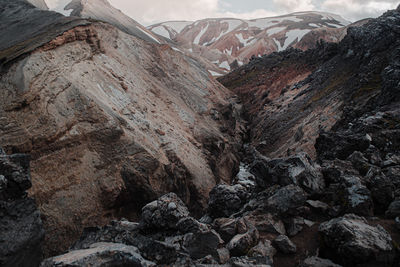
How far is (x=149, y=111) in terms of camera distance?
18.8 metres

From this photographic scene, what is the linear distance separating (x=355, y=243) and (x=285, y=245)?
2090 millimetres

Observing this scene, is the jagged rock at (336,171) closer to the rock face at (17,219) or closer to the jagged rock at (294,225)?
the jagged rock at (294,225)

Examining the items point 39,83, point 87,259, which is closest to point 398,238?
point 87,259

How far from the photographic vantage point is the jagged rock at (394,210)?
8991 millimetres

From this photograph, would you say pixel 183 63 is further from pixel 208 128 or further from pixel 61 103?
pixel 61 103

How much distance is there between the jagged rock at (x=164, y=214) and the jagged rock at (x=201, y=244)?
2.64 ft

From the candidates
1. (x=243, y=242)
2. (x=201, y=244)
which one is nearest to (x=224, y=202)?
(x=243, y=242)

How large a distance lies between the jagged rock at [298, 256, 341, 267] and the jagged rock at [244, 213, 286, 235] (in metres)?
1.52

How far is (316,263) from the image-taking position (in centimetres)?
789

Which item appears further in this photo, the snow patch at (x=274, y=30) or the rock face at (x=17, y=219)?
the snow patch at (x=274, y=30)

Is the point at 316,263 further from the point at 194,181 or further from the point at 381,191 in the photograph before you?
the point at 194,181

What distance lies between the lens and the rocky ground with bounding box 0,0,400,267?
7469 mm

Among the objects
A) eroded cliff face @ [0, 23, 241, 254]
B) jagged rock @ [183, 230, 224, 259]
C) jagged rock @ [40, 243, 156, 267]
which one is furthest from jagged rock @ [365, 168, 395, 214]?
eroded cliff face @ [0, 23, 241, 254]

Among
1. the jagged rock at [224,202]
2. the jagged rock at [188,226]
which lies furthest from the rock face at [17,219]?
the jagged rock at [224,202]
